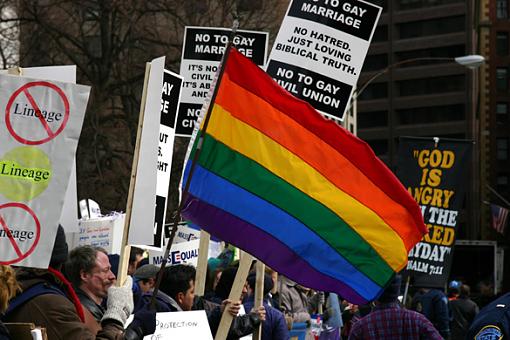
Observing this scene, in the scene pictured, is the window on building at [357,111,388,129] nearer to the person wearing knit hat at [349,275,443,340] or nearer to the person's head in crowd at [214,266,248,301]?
the person's head in crowd at [214,266,248,301]

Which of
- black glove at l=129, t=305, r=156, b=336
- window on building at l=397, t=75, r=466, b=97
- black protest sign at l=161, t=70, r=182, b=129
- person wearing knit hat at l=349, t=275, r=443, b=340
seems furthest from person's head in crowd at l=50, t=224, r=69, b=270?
window on building at l=397, t=75, r=466, b=97

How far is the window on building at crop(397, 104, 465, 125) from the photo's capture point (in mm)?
95750

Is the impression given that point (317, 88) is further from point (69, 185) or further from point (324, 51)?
point (69, 185)

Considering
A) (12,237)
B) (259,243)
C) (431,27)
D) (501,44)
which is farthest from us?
(501,44)

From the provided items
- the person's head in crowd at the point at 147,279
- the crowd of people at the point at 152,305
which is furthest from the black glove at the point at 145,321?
the person's head in crowd at the point at 147,279

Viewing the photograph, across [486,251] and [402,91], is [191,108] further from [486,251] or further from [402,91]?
[402,91]

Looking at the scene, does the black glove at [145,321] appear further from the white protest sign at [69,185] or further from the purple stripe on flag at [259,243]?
the white protest sign at [69,185]

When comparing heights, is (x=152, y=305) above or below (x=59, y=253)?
below

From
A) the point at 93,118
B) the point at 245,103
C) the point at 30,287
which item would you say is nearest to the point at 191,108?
the point at 245,103

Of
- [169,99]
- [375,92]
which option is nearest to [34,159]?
[169,99]

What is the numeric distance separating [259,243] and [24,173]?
2.21 meters

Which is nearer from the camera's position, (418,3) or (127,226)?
(127,226)

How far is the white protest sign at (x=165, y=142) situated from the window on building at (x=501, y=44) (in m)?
98.1

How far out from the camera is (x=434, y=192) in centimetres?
1395
